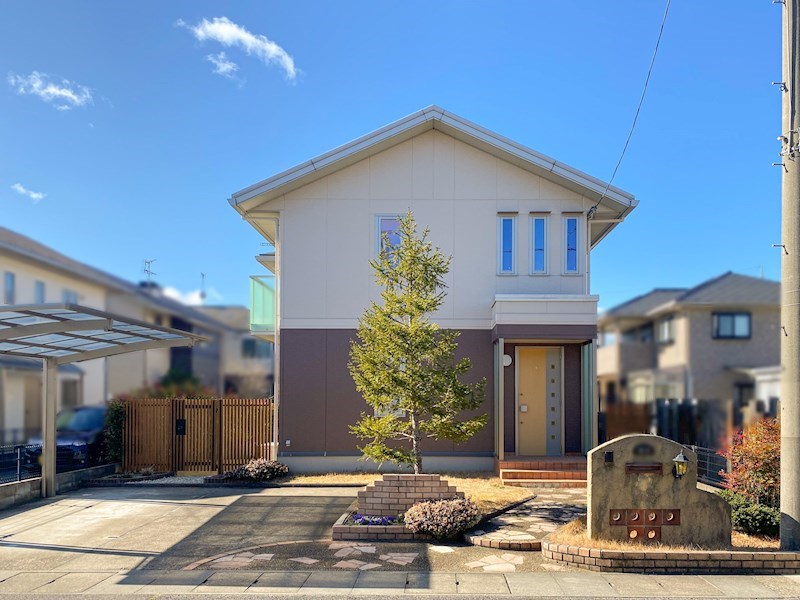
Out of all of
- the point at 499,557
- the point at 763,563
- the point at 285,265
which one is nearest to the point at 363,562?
the point at 499,557

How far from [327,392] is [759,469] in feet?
30.6

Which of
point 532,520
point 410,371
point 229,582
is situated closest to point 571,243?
point 410,371

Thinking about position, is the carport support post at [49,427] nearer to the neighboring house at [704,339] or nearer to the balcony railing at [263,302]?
the balcony railing at [263,302]

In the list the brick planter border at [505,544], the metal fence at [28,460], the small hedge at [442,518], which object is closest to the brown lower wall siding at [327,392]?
the metal fence at [28,460]

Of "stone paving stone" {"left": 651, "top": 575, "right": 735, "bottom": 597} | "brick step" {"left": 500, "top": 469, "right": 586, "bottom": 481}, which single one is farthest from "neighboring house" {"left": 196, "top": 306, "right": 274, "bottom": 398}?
"brick step" {"left": 500, "top": 469, "right": 586, "bottom": 481}

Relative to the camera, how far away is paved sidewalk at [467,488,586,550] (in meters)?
9.22

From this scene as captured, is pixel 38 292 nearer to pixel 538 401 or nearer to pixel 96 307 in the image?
pixel 96 307

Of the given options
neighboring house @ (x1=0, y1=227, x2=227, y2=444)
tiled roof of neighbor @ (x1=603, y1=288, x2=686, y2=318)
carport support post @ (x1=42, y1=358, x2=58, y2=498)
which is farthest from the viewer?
carport support post @ (x1=42, y1=358, x2=58, y2=498)

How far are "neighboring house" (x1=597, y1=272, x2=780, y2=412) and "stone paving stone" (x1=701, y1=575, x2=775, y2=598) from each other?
14.6 feet

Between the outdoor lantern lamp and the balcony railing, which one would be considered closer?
the outdoor lantern lamp

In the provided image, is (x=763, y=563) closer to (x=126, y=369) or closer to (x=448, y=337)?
(x=448, y=337)

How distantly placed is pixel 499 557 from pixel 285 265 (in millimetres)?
9297

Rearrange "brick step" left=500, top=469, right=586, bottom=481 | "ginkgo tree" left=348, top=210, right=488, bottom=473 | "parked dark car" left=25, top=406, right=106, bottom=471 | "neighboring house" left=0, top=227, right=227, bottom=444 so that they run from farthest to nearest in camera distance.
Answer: "parked dark car" left=25, top=406, right=106, bottom=471, "brick step" left=500, top=469, right=586, bottom=481, "ginkgo tree" left=348, top=210, right=488, bottom=473, "neighboring house" left=0, top=227, right=227, bottom=444

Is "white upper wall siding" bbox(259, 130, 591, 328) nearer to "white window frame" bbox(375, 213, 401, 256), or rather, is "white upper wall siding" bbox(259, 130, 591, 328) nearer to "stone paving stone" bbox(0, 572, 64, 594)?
"white window frame" bbox(375, 213, 401, 256)
